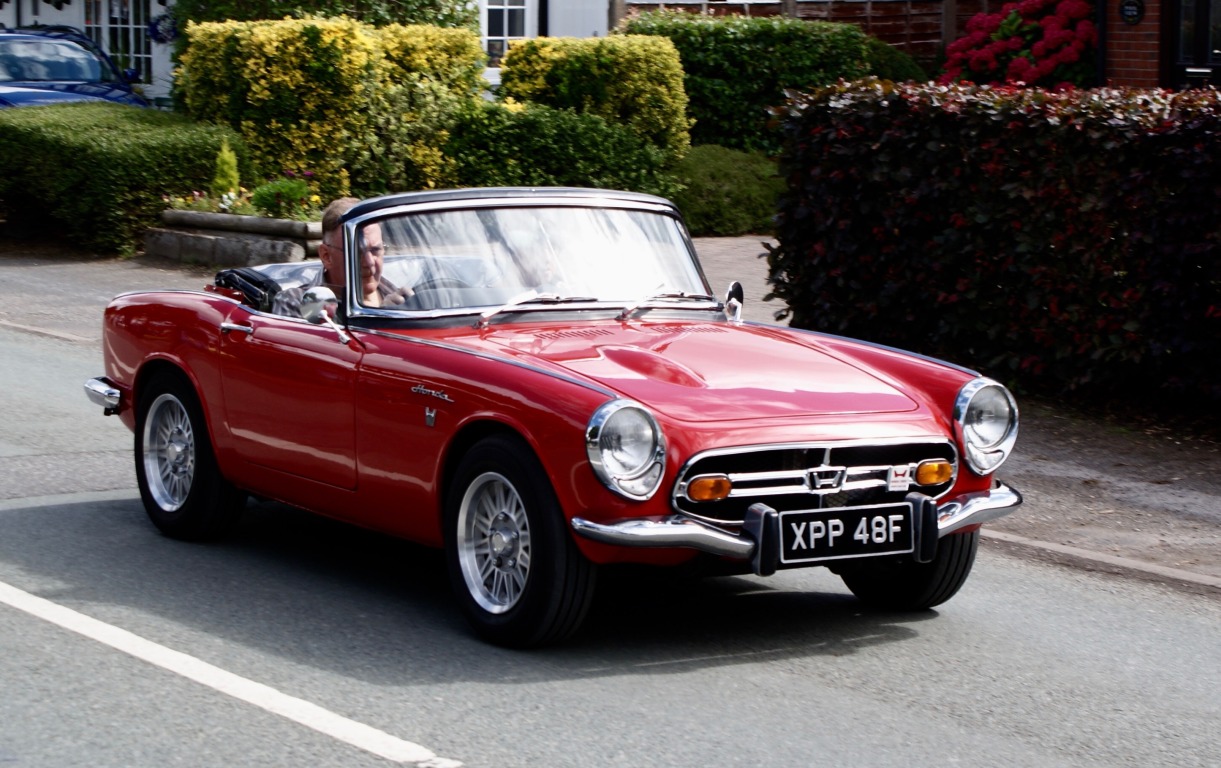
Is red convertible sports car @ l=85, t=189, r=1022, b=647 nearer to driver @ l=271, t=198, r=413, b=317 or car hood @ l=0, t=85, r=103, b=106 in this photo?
driver @ l=271, t=198, r=413, b=317

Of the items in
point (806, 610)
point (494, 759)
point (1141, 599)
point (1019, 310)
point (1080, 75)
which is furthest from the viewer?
point (1080, 75)

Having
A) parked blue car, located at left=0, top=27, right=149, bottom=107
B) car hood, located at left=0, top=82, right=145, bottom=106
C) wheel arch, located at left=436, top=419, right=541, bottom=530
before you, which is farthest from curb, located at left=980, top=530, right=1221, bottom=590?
parked blue car, located at left=0, top=27, right=149, bottom=107

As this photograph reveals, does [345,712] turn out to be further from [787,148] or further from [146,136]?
[146,136]

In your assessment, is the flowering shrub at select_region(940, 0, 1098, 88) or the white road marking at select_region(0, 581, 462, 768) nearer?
the white road marking at select_region(0, 581, 462, 768)

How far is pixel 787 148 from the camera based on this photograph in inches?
491

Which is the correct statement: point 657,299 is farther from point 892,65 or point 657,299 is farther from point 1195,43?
point 892,65

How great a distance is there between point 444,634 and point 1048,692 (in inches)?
79.9

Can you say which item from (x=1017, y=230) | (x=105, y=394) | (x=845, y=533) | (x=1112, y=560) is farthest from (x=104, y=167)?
(x=845, y=533)

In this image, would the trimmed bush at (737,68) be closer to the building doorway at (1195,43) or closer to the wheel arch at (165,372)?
the building doorway at (1195,43)

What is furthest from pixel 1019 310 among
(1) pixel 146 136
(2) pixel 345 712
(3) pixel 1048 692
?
(1) pixel 146 136

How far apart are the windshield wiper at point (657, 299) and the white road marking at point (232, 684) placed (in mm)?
2185

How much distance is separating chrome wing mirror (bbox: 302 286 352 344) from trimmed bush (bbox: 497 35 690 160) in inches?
569

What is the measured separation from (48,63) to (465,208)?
18.4 meters

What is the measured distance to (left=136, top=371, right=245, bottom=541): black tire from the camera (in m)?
7.36
